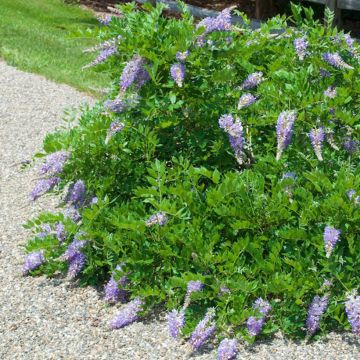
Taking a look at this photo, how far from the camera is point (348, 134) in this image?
4.79 metres

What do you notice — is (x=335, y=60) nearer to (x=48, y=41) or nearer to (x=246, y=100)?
(x=246, y=100)

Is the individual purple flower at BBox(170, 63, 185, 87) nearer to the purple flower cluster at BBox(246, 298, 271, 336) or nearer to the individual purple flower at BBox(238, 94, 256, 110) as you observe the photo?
the individual purple flower at BBox(238, 94, 256, 110)

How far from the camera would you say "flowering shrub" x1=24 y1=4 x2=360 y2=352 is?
13.7 ft

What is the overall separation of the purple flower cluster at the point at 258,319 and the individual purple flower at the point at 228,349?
0.36ft

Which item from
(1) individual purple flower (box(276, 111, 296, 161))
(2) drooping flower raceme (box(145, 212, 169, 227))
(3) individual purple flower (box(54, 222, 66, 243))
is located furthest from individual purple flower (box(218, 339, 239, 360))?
(3) individual purple flower (box(54, 222, 66, 243))

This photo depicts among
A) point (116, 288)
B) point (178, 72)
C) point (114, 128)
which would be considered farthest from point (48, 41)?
point (116, 288)

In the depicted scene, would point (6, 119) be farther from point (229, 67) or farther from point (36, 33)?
point (36, 33)

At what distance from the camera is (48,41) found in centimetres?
1351

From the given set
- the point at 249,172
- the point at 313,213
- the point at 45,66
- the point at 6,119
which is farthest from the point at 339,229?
the point at 45,66

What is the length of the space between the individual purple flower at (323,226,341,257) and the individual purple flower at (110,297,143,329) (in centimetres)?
109

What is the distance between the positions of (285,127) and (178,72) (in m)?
0.72

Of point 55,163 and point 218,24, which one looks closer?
point 55,163

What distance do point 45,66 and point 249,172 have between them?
7.27 metres

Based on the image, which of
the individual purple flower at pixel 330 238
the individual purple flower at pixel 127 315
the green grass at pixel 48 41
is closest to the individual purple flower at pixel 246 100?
the individual purple flower at pixel 330 238
